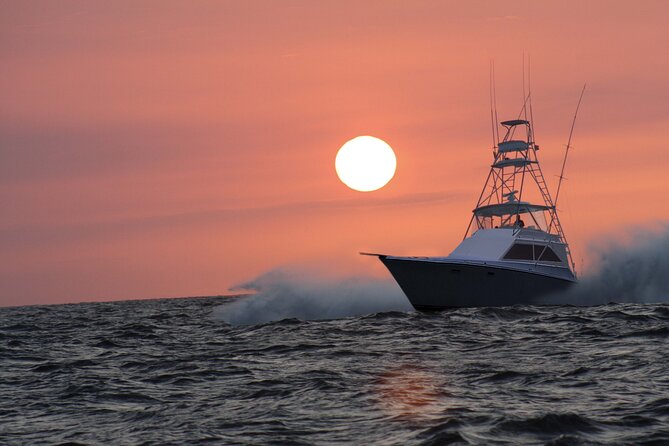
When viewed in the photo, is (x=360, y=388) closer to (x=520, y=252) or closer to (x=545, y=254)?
(x=520, y=252)

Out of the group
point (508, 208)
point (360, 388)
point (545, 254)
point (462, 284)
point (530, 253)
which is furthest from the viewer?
point (508, 208)

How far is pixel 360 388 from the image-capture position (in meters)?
14.9

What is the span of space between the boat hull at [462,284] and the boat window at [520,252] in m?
0.98

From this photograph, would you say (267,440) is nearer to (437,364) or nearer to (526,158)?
(437,364)

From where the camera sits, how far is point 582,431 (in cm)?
1096

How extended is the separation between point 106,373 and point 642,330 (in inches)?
503

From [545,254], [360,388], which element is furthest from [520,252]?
[360,388]

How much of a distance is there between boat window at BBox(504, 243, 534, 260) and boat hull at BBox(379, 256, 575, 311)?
0.98 meters

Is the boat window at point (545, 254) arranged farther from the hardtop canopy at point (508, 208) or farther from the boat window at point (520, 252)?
the hardtop canopy at point (508, 208)

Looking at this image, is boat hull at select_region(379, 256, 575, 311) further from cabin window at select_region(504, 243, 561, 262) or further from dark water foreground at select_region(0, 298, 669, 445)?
dark water foreground at select_region(0, 298, 669, 445)

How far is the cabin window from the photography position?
111ft

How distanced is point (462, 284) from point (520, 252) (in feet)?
10.4

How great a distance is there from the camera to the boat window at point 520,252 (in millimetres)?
33719

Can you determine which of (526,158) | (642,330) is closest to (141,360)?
(642,330)
